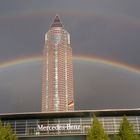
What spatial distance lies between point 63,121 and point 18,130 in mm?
9813

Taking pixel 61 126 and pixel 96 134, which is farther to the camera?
pixel 61 126

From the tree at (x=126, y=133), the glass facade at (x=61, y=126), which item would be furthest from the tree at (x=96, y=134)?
the glass facade at (x=61, y=126)

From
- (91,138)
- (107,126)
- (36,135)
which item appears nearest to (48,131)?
(36,135)

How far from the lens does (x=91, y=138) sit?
159ft

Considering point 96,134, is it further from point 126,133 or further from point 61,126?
point 61,126

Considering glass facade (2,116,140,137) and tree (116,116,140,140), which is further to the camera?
glass facade (2,116,140,137)

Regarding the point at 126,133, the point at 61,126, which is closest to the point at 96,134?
the point at 126,133

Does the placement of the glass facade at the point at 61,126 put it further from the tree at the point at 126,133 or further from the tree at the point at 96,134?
the tree at the point at 96,134

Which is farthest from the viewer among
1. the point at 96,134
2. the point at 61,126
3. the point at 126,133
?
the point at 61,126

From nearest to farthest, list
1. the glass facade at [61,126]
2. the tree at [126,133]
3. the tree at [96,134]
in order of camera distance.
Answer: the tree at [96,134], the tree at [126,133], the glass facade at [61,126]

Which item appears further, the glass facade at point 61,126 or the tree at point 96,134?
the glass facade at point 61,126

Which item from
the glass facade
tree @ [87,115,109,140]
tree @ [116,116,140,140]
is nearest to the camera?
tree @ [87,115,109,140]

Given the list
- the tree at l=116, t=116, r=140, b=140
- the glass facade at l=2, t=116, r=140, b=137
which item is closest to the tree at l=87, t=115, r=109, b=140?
the tree at l=116, t=116, r=140, b=140

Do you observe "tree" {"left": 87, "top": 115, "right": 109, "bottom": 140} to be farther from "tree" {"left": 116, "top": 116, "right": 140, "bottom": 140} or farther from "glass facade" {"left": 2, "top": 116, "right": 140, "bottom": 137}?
"glass facade" {"left": 2, "top": 116, "right": 140, "bottom": 137}
